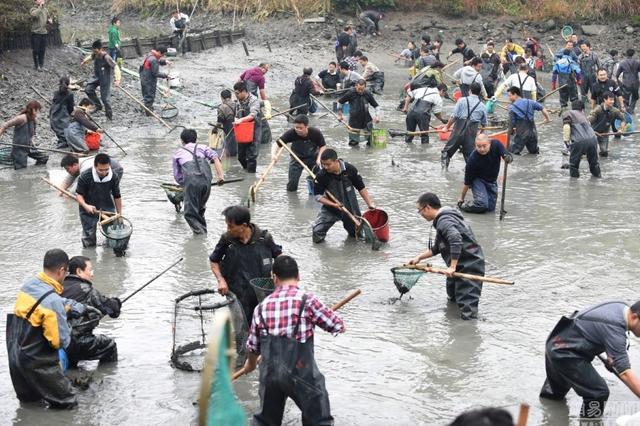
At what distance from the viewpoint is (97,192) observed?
11922mm

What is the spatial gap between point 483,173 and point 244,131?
4315mm

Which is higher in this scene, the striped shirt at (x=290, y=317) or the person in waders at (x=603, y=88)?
the striped shirt at (x=290, y=317)

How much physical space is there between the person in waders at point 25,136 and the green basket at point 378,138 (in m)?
5.88

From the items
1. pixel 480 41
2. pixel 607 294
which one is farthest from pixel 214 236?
pixel 480 41

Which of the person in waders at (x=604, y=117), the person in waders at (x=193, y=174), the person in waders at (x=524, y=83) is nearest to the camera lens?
the person in waders at (x=193, y=174)

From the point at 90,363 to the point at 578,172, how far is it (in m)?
9.82

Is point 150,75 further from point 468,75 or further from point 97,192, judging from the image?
point 97,192

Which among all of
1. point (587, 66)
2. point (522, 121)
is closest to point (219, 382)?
point (522, 121)

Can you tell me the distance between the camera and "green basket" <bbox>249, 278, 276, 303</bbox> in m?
8.18

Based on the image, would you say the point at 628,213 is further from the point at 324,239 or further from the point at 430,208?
the point at 430,208

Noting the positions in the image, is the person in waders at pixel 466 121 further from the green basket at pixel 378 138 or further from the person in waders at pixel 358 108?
the green basket at pixel 378 138

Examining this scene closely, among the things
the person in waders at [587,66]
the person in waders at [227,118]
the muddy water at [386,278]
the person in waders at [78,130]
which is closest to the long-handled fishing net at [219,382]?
the muddy water at [386,278]

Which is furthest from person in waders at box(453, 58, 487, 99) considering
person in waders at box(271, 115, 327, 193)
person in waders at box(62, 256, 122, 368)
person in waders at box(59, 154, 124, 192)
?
person in waders at box(62, 256, 122, 368)

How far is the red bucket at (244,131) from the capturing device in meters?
16.0
